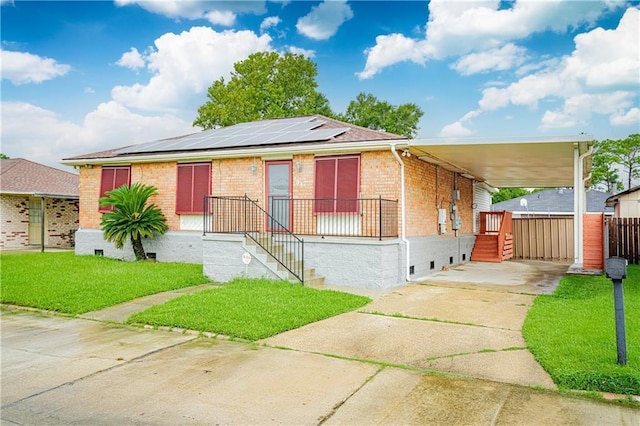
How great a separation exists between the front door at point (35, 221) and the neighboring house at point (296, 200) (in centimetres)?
692

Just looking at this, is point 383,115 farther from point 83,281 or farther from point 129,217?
point 83,281

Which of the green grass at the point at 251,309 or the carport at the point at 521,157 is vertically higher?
the carport at the point at 521,157

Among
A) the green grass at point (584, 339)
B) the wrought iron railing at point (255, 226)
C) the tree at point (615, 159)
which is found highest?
the tree at point (615, 159)

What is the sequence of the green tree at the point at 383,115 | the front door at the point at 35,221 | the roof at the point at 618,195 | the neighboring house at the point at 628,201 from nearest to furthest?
the front door at the point at 35,221
the roof at the point at 618,195
the neighboring house at the point at 628,201
the green tree at the point at 383,115

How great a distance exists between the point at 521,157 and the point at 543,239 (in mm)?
8594

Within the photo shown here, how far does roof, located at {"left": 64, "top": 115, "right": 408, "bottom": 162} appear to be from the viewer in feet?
38.2

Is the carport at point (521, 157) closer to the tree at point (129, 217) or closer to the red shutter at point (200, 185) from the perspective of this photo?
the red shutter at point (200, 185)

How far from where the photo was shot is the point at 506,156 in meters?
11.8

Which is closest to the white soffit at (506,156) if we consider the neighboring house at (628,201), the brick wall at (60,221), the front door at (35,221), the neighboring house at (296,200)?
the neighboring house at (296,200)

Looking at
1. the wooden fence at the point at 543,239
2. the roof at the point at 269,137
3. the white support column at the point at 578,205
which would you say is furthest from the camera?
the wooden fence at the point at 543,239

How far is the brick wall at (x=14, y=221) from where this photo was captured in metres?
19.5

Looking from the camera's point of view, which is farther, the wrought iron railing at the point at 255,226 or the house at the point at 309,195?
the wrought iron railing at the point at 255,226

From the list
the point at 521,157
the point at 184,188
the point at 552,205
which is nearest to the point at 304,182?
the point at 184,188

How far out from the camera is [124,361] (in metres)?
5.32
